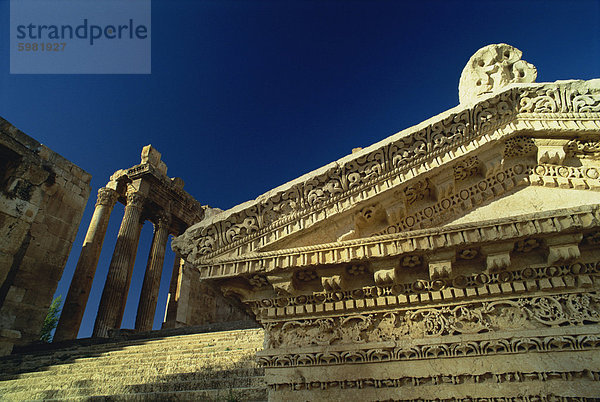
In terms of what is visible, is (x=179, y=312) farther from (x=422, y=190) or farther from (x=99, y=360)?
(x=422, y=190)

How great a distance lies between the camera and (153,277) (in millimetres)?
20141

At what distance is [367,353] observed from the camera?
278 centimetres

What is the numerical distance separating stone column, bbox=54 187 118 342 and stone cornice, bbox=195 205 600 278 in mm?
16649

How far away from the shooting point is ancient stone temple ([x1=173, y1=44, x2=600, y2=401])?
2543 mm

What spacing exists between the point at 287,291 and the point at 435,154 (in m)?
2.08

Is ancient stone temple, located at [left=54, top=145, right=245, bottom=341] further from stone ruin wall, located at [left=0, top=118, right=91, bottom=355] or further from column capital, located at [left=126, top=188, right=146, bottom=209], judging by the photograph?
stone ruin wall, located at [left=0, top=118, right=91, bottom=355]

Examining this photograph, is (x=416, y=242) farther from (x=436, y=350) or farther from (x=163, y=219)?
(x=163, y=219)

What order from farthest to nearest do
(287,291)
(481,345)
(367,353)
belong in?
(287,291) < (367,353) < (481,345)

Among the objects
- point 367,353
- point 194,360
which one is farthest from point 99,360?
point 367,353

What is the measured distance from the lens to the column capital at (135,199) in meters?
19.7

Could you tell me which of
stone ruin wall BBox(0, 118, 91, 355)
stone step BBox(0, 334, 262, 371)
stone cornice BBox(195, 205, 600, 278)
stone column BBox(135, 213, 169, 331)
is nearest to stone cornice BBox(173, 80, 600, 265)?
stone cornice BBox(195, 205, 600, 278)

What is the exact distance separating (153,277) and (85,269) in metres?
3.70

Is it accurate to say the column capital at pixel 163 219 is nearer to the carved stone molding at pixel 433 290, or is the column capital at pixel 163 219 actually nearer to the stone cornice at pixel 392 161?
the stone cornice at pixel 392 161

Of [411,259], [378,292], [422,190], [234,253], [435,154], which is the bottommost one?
[378,292]
